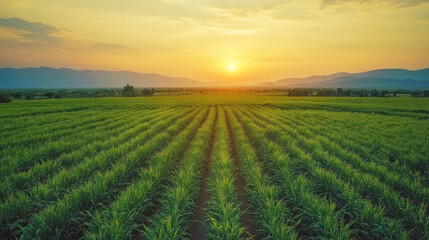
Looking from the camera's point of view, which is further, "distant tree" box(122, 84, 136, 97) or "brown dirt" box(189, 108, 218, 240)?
"distant tree" box(122, 84, 136, 97)

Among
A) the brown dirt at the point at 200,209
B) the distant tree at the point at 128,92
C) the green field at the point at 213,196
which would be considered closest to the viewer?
the green field at the point at 213,196

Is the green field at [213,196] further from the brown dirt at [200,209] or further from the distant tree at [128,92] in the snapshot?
the distant tree at [128,92]

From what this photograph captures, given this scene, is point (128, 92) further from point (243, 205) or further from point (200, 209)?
point (243, 205)

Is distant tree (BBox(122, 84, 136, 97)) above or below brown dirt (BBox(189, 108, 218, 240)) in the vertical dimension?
above

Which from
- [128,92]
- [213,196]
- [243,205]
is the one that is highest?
[128,92]

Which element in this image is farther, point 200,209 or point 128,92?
point 128,92

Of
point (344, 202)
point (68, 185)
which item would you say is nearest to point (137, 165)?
point (68, 185)

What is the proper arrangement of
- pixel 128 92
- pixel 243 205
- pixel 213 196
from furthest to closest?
pixel 128 92, pixel 243 205, pixel 213 196

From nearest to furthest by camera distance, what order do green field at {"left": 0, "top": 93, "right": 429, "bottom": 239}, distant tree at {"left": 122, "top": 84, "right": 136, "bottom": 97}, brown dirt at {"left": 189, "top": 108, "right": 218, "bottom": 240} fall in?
green field at {"left": 0, "top": 93, "right": 429, "bottom": 239} → brown dirt at {"left": 189, "top": 108, "right": 218, "bottom": 240} → distant tree at {"left": 122, "top": 84, "right": 136, "bottom": 97}

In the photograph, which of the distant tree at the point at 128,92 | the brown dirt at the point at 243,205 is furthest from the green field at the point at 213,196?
the distant tree at the point at 128,92

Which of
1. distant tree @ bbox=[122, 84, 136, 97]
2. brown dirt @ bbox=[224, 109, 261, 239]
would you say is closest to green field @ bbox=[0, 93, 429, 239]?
brown dirt @ bbox=[224, 109, 261, 239]

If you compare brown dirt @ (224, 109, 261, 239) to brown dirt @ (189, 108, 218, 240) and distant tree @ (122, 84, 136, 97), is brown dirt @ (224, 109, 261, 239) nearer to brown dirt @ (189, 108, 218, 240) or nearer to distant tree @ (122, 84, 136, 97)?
brown dirt @ (189, 108, 218, 240)

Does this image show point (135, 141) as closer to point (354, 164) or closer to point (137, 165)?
point (137, 165)

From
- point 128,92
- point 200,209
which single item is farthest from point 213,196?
point 128,92
